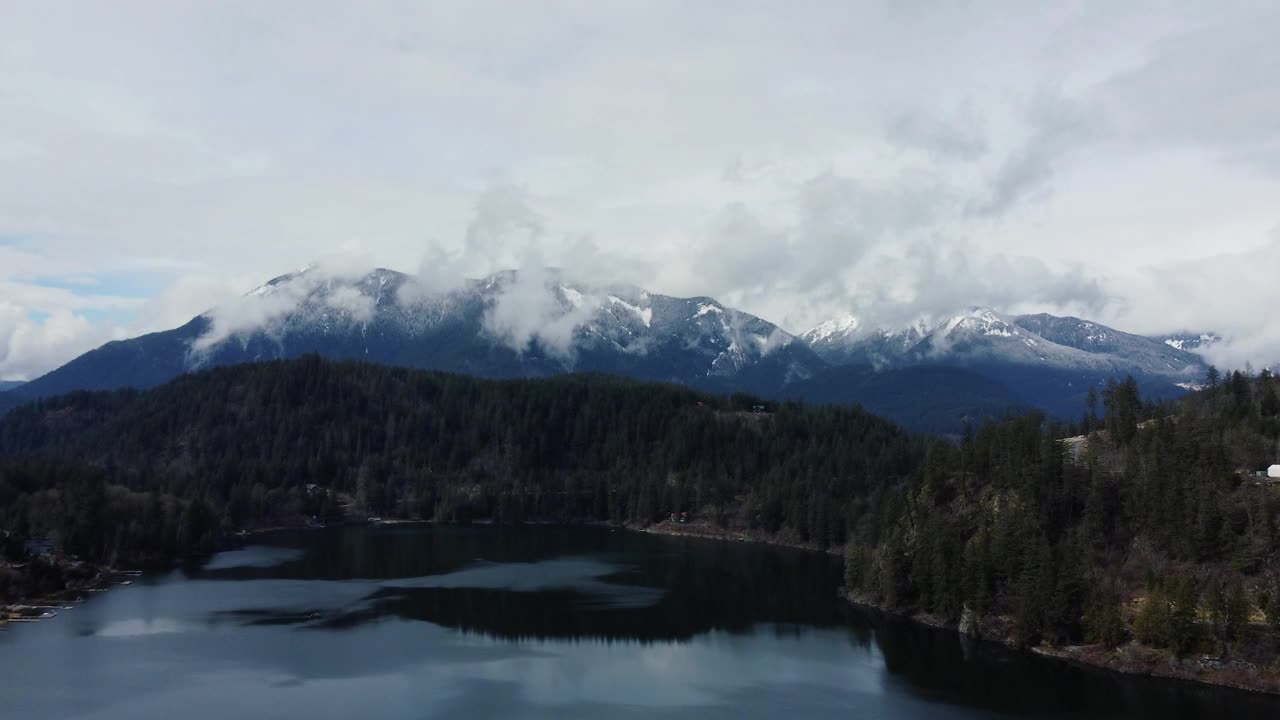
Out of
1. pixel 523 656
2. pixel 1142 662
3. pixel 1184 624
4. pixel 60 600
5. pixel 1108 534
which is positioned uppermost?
pixel 1108 534

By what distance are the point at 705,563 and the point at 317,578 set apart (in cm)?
5100

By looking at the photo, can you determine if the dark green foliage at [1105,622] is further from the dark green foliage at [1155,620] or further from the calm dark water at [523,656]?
the calm dark water at [523,656]

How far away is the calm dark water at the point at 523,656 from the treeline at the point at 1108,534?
4342 mm

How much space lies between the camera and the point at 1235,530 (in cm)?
7931

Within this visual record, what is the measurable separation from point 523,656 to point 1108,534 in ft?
169

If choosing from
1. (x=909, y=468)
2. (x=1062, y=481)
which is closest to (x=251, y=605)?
(x=1062, y=481)

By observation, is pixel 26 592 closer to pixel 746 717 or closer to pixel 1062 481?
pixel 746 717

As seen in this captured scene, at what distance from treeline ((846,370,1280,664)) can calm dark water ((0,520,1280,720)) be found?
14.2 feet

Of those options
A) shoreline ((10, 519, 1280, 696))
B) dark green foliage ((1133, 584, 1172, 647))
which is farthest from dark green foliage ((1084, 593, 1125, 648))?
dark green foliage ((1133, 584, 1172, 647))

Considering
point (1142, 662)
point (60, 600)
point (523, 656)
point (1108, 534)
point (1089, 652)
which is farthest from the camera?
point (60, 600)

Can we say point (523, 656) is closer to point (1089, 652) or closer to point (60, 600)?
point (1089, 652)

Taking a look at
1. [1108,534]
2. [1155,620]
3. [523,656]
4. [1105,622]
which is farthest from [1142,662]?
[523,656]

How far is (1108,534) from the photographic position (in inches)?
3479

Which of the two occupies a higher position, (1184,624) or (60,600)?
(1184,624)
